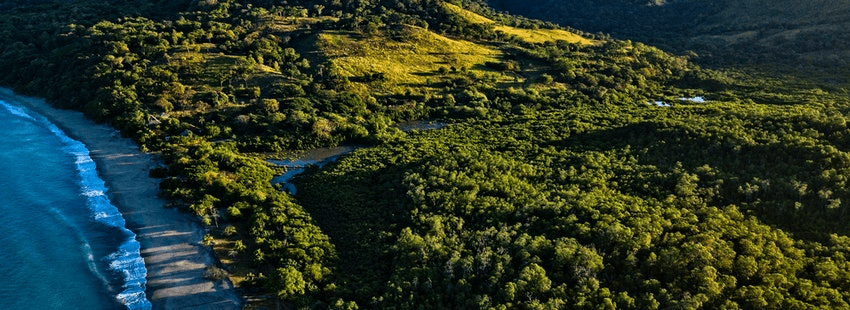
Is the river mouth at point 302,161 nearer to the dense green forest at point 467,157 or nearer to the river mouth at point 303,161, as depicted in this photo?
the river mouth at point 303,161

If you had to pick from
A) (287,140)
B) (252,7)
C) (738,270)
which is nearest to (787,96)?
(738,270)

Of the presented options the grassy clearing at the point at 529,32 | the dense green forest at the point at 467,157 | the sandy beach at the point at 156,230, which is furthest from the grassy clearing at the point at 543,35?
the sandy beach at the point at 156,230

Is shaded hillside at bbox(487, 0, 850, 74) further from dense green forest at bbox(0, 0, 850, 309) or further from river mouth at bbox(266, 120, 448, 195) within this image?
river mouth at bbox(266, 120, 448, 195)

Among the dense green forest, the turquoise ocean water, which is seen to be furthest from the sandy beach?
the dense green forest

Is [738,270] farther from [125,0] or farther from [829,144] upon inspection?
[125,0]

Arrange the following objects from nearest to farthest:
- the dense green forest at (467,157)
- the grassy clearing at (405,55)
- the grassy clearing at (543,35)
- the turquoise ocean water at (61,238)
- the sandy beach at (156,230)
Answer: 1. the dense green forest at (467,157)
2. the sandy beach at (156,230)
3. the turquoise ocean water at (61,238)
4. the grassy clearing at (405,55)
5. the grassy clearing at (543,35)

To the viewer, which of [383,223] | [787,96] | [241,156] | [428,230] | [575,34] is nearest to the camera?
[428,230]
